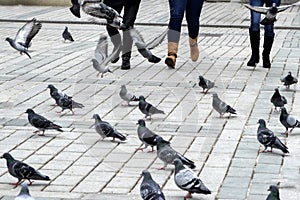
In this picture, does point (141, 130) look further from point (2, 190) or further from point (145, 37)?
point (145, 37)

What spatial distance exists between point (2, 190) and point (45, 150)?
129 cm

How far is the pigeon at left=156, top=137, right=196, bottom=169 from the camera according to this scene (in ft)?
22.7

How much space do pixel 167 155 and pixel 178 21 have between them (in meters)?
5.44

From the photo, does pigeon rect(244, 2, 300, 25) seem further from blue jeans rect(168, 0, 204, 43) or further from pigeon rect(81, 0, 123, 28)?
pigeon rect(81, 0, 123, 28)

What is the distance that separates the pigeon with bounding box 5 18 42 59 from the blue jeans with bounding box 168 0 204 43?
85.8 inches

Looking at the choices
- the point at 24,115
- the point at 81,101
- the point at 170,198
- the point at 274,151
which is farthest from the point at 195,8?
the point at 170,198

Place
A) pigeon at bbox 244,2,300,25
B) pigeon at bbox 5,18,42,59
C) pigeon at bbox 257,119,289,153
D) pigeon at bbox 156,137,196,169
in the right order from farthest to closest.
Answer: pigeon at bbox 5,18,42,59 → pigeon at bbox 244,2,300,25 → pigeon at bbox 257,119,289,153 → pigeon at bbox 156,137,196,169

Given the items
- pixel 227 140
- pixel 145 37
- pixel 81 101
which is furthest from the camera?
pixel 145 37

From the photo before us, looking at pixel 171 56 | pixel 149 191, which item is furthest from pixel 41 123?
pixel 171 56

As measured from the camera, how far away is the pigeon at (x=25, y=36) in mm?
12789

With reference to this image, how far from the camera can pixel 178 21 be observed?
480 inches

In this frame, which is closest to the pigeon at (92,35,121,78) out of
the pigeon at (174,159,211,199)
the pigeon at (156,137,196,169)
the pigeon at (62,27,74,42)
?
the pigeon at (62,27,74,42)

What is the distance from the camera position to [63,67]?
1233 cm

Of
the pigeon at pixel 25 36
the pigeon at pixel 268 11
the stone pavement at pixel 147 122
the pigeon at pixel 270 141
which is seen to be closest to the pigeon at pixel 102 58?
the stone pavement at pixel 147 122
